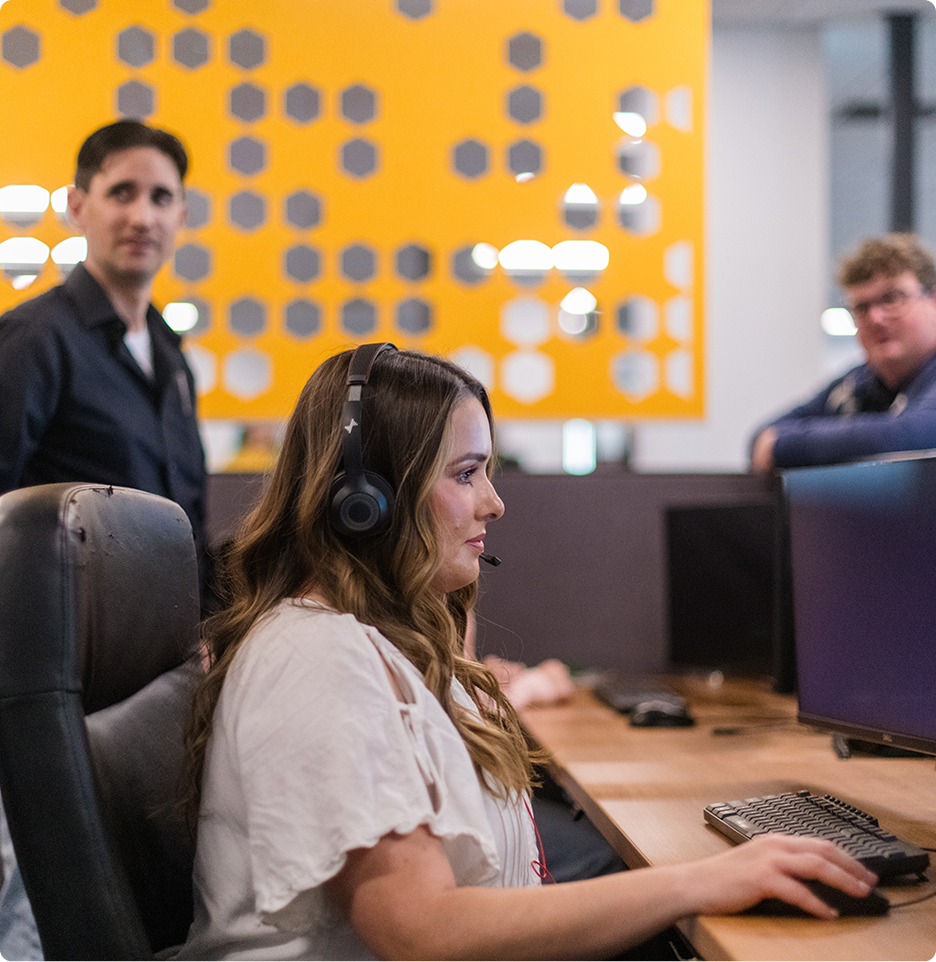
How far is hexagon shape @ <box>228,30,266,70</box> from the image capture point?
2.46 metres

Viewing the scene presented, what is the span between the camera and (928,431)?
194cm

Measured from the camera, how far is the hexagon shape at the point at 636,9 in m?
2.48

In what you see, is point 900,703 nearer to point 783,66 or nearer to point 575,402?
point 575,402

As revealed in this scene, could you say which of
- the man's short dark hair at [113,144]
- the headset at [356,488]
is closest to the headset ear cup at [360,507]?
the headset at [356,488]

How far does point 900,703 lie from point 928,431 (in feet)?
3.40

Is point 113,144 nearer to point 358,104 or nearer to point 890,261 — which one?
point 358,104

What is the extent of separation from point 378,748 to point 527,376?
1.71 metres

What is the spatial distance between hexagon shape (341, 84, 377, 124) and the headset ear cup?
1.79m

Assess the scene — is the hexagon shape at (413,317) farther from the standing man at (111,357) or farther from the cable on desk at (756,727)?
the cable on desk at (756,727)

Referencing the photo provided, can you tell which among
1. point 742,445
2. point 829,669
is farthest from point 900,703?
point 742,445

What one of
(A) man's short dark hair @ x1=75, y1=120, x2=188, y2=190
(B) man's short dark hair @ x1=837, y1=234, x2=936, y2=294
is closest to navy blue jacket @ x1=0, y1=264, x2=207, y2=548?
(A) man's short dark hair @ x1=75, y1=120, x2=188, y2=190

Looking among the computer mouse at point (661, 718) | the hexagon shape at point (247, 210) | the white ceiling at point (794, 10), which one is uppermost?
the white ceiling at point (794, 10)

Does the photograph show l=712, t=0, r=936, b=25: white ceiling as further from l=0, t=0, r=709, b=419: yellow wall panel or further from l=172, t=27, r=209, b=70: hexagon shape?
l=172, t=27, r=209, b=70: hexagon shape

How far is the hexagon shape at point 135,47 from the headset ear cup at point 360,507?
6.44ft
